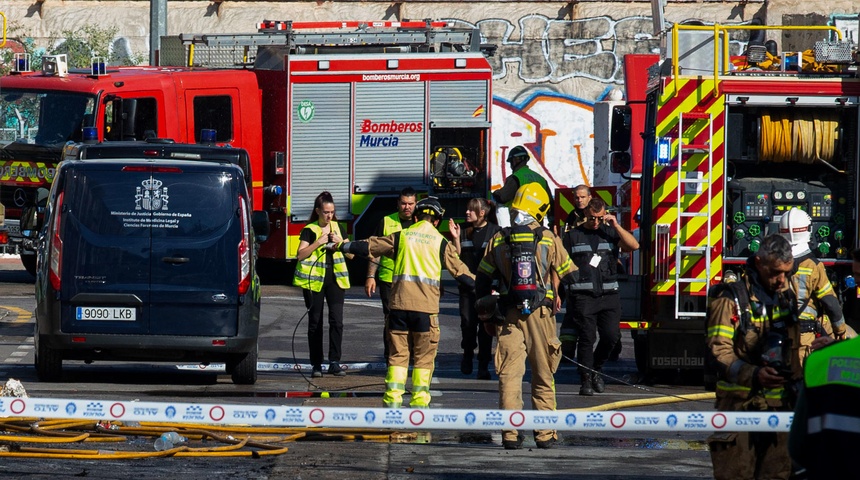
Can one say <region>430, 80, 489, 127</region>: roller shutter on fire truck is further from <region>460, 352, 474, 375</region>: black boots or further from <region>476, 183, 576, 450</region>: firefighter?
<region>476, 183, 576, 450</region>: firefighter

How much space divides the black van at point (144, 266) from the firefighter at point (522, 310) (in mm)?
2760

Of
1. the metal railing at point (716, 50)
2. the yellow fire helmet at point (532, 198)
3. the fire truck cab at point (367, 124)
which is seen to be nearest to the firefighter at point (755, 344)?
the metal railing at point (716, 50)

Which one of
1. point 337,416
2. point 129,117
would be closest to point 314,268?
point 337,416

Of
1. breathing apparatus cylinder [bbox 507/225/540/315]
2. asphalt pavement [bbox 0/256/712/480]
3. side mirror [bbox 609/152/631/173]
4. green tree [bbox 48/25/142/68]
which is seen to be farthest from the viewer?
green tree [bbox 48/25/142/68]

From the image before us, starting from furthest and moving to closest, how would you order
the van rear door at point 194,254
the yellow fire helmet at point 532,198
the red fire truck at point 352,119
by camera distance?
the red fire truck at point 352,119 < the yellow fire helmet at point 532,198 < the van rear door at point 194,254

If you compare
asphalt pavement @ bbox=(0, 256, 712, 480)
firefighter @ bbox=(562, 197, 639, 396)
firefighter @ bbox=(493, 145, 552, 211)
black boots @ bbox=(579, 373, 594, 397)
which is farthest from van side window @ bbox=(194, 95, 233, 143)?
black boots @ bbox=(579, 373, 594, 397)

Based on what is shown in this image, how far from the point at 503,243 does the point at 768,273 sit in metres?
2.59

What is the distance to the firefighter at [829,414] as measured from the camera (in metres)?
3.83

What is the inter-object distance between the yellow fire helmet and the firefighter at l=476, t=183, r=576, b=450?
4750 mm

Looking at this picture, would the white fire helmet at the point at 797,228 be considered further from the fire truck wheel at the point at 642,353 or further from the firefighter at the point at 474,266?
the firefighter at the point at 474,266

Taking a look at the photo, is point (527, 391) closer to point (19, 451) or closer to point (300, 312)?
point (19, 451)

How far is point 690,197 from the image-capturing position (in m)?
11.7

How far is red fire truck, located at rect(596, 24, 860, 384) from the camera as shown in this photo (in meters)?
11.6

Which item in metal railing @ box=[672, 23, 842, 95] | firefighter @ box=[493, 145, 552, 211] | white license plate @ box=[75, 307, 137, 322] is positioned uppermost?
metal railing @ box=[672, 23, 842, 95]
